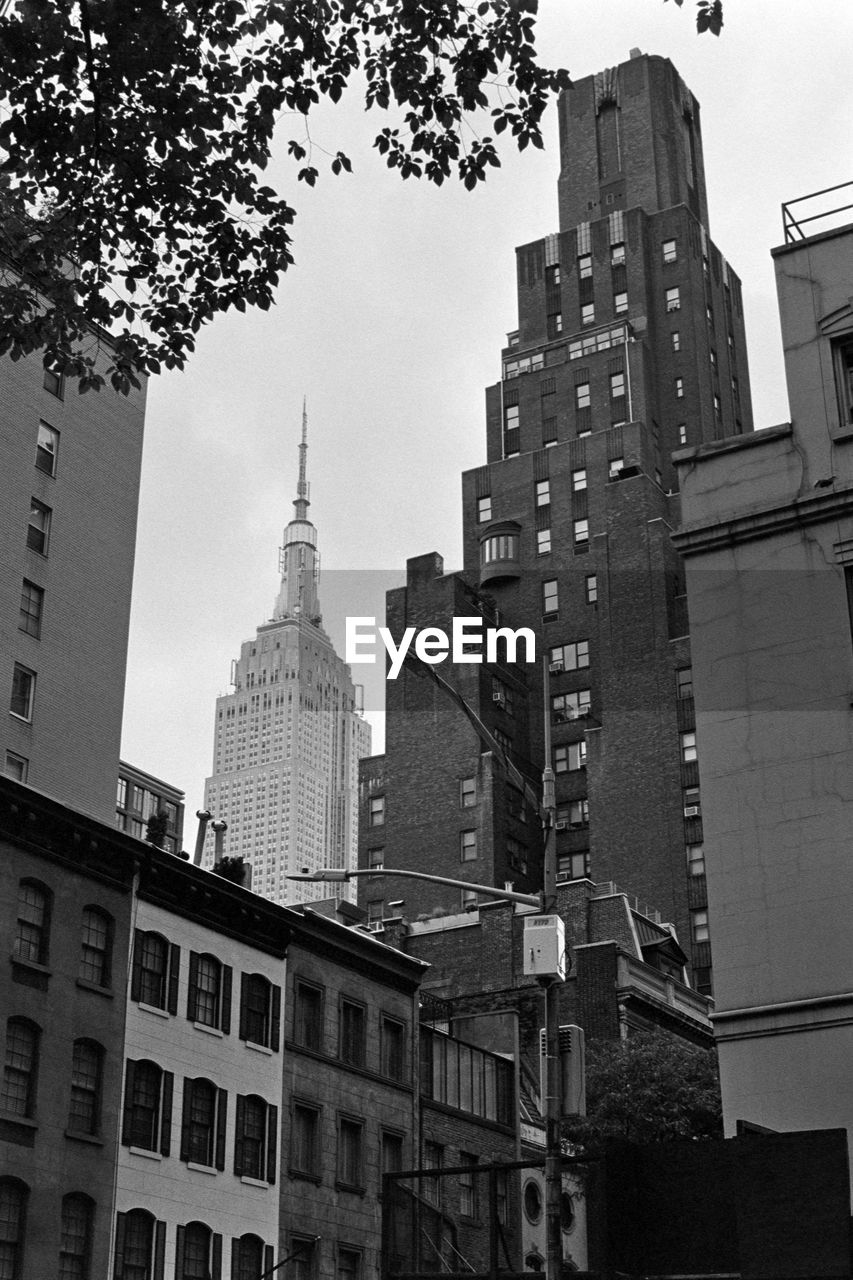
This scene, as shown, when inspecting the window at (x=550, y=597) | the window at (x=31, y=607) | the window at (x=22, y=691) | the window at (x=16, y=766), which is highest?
the window at (x=550, y=597)

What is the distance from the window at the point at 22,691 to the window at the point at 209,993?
13509 mm

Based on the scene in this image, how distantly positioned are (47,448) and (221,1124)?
26.6 m

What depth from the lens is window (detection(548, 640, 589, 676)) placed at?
397 ft

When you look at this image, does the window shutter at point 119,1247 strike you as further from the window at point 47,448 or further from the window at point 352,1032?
the window at point 47,448

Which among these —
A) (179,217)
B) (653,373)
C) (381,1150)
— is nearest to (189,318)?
(179,217)

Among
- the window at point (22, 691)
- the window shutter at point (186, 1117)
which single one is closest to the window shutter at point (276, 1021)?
the window shutter at point (186, 1117)

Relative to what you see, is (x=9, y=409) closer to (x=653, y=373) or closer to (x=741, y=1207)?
(x=741, y=1207)

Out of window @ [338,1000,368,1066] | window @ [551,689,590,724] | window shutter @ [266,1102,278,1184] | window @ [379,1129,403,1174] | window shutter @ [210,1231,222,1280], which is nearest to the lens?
window shutter @ [210,1231,222,1280]

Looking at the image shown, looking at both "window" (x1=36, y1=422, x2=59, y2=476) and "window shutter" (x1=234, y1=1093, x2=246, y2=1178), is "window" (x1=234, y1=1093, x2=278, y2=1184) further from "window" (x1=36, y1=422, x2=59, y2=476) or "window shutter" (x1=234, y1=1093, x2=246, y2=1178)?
"window" (x1=36, y1=422, x2=59, y2=476)

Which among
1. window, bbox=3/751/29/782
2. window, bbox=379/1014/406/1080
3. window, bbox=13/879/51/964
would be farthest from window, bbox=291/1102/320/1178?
window, bbox=3/751/29/782

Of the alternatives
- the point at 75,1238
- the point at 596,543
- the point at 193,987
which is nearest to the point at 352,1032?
the point at 193,987

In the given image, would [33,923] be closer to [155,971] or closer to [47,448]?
[155,971]

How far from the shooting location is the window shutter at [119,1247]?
4200cm

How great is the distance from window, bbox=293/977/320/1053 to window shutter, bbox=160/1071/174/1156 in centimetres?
659
